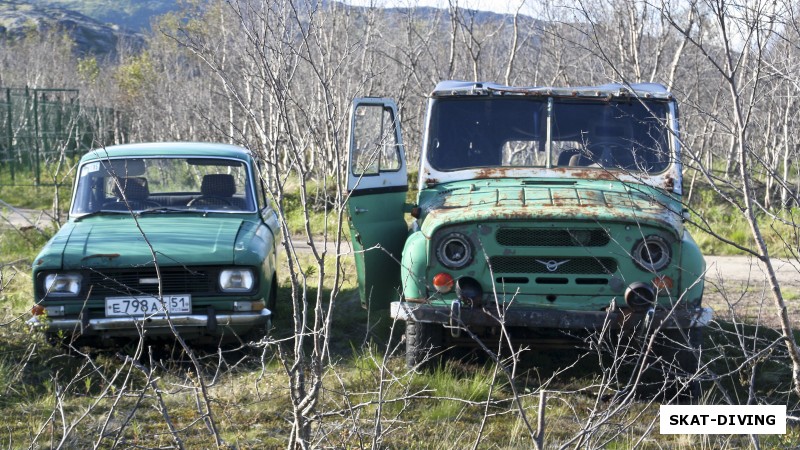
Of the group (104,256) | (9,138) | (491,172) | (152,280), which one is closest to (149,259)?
(152,280)

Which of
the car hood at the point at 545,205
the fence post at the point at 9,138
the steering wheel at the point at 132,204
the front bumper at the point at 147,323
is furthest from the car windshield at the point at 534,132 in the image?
the fence post at the point at 9,138

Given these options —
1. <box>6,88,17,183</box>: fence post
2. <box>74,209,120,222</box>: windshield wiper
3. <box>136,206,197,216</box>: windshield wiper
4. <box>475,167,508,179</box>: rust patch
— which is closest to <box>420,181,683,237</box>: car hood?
<box>475,167,508,179</box>: rust patch

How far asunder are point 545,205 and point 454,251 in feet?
1.87

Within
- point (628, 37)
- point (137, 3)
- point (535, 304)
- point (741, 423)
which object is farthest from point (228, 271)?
point (137, 3)

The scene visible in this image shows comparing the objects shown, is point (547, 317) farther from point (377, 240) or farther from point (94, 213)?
point (94, 213)

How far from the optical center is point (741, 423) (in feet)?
10.3

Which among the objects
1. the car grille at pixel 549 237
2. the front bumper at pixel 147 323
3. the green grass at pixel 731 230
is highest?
the car grille at pixel 549 237

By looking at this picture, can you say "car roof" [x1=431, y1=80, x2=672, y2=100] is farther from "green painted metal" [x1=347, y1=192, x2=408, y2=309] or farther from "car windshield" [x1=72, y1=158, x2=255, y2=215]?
"car windshield" [x1=72, y1=158, x2=255, y2=215]

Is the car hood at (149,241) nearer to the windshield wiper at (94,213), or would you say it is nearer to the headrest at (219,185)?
the windshield wiper at (94,213)

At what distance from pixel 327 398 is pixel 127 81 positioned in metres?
33.9

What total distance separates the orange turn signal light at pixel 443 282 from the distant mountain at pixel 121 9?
5072 inches

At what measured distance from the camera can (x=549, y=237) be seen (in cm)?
496

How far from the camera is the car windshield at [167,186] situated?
6535 mm

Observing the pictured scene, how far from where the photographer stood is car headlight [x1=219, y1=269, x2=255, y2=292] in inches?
222
